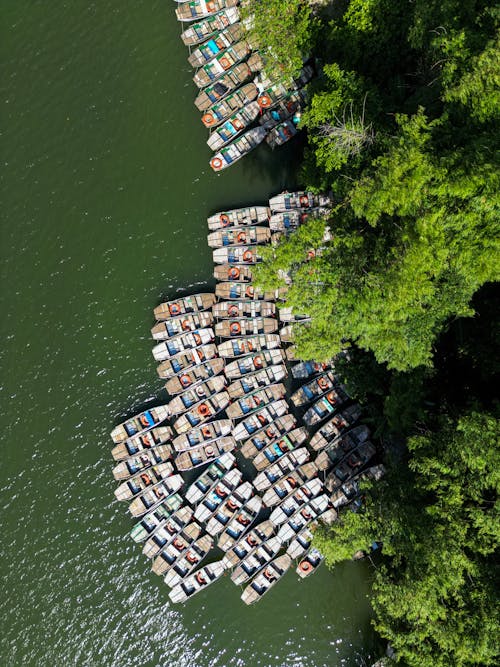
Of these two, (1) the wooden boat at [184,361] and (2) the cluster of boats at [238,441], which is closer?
(2) the cluster of boats at [238,441]

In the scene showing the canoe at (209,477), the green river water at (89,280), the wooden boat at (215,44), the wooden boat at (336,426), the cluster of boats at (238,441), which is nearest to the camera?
the cluster of boats at (238,441)

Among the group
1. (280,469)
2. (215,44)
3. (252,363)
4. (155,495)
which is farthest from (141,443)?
(215,44)

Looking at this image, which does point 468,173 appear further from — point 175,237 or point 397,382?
point 175,237

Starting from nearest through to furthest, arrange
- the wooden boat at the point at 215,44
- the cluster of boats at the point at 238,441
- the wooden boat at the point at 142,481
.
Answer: the cluster of boats at the point at 238,441 → the wooden boat at the point at 142,481 → the wooden boat at the point at 215,44

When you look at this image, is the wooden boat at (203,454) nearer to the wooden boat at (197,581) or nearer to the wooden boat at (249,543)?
the wooden boat at (249,543)

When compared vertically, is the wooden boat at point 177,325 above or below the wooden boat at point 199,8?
below

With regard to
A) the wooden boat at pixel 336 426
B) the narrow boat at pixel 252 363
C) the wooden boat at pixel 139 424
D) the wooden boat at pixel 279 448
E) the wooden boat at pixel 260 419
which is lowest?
the wooden boat at pixel 336 426

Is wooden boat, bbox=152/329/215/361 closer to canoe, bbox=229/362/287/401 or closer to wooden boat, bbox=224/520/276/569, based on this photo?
canoe, bbox=229/362/287/401

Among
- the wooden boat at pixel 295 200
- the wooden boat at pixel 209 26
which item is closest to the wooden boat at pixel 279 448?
the wooden boat at pixel 295 200
